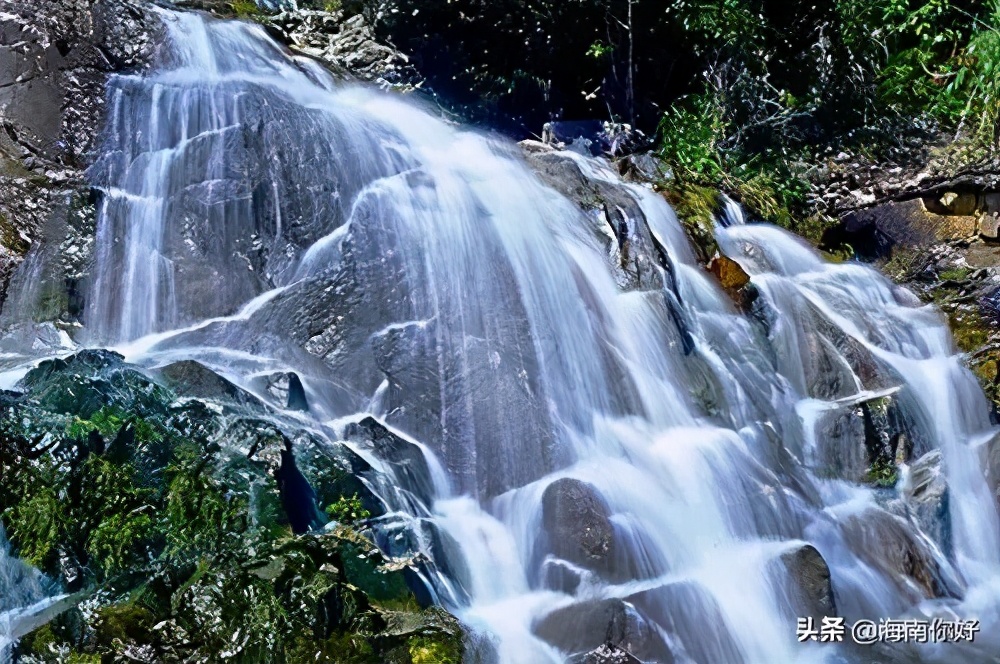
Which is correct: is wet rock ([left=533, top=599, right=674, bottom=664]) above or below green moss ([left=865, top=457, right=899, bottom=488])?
below

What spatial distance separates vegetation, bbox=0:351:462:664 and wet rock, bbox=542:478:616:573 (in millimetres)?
680

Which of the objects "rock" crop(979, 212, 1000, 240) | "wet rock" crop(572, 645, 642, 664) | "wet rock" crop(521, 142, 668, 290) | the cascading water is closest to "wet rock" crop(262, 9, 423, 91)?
the cascading water

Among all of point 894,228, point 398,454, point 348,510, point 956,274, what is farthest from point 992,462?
point 348,510

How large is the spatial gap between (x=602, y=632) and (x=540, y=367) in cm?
147

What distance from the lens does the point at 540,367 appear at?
5.25 meters

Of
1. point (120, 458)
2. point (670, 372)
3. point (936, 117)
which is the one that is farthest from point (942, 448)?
point (120, 458)

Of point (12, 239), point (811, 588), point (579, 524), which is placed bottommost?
point (811, 588)

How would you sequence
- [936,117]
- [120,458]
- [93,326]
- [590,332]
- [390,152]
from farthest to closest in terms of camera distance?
[936,117]
[390,152]
[590,332]
[93,326]
[120,458]

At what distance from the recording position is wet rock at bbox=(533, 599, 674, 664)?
4367 mm

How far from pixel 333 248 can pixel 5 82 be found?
2.27 m

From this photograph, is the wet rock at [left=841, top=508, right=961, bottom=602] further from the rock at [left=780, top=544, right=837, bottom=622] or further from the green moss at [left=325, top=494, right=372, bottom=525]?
the green moss at [left=325, top=494, right=372, bottom=525]

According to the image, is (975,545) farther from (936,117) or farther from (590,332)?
(936,117)

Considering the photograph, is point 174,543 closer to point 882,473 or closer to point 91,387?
point 91,387

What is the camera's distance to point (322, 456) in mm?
4535
